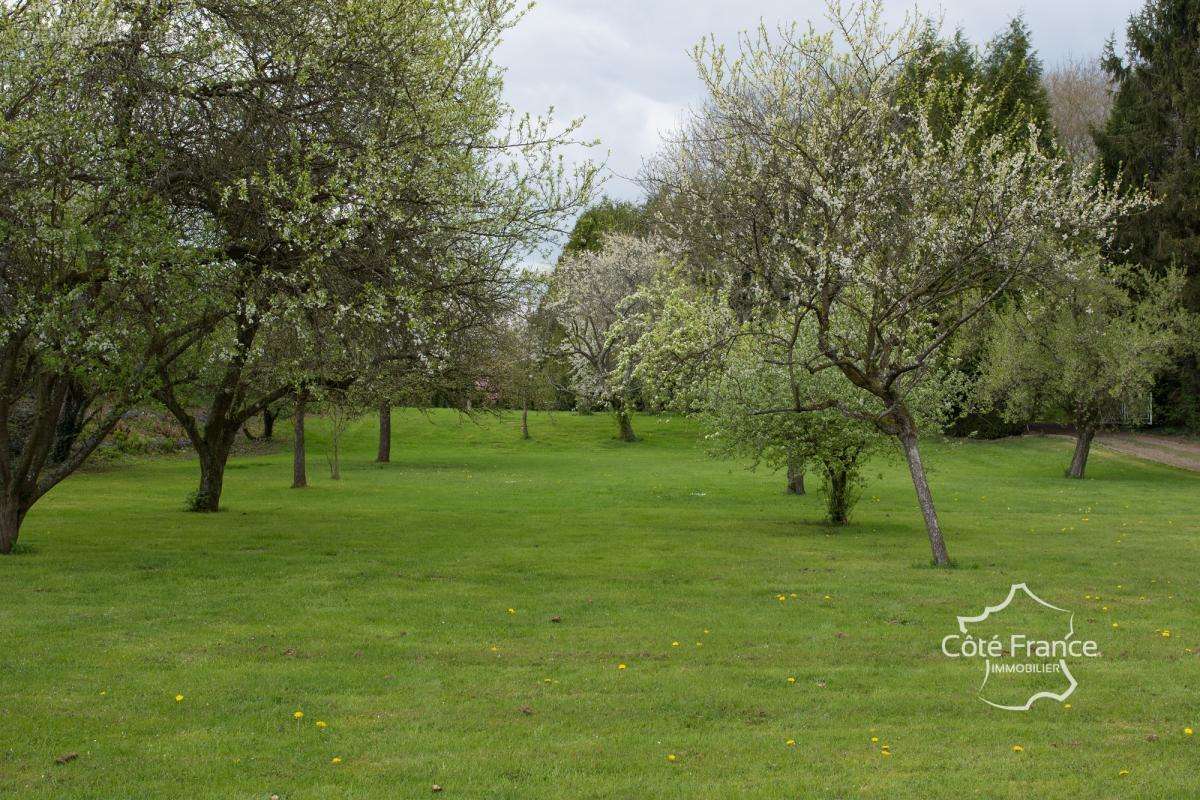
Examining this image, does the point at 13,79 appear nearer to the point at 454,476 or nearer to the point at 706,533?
the point at 706,533

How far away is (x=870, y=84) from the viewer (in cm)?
1552

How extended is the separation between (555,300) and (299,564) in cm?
3536

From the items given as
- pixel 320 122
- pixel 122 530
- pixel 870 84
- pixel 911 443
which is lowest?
pixel 122 530

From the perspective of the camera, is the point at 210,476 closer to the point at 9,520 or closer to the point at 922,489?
the point at 9,520

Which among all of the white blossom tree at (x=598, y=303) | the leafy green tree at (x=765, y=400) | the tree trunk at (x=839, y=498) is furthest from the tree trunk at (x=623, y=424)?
the leafy green tree at (x=765, y=400)

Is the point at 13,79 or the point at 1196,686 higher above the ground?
the point at 13,79

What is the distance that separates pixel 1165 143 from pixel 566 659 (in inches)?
1837

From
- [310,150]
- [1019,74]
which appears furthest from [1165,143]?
[310,150]

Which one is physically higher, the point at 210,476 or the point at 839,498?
the point at 210,476

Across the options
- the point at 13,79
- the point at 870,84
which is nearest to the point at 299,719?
the point at 13,79

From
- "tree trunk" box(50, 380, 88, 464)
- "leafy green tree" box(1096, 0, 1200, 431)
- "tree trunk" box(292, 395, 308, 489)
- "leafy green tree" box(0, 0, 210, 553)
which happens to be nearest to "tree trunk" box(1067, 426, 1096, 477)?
"leafy green tree" box(1096, 0, 1200, 431)

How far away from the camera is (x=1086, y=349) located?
121 ft

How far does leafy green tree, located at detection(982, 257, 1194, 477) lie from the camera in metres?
35.8

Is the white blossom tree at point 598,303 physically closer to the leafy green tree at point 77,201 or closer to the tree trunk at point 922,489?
the tree trunk at point 922,489
